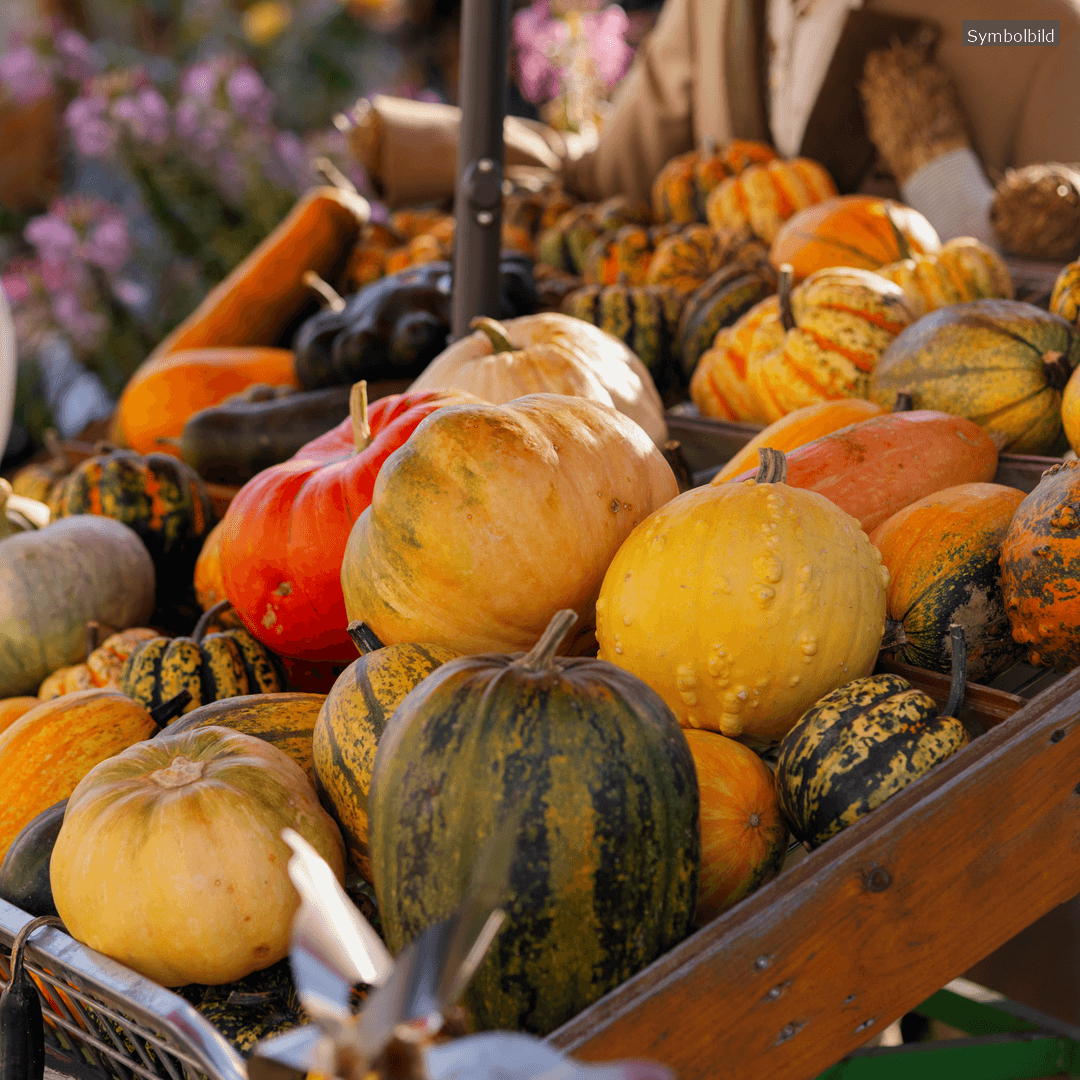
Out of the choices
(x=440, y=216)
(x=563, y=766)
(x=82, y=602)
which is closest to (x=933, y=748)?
(x=563, y=766)

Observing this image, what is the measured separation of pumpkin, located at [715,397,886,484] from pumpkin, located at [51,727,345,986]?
0.84 metres

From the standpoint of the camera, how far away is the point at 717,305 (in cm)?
230

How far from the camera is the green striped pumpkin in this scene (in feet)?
3.02

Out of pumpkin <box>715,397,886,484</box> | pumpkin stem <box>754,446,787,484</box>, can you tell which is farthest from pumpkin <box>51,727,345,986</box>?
pumpkin <box>715,397,886,484</box>

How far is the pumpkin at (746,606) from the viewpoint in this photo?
985 mm

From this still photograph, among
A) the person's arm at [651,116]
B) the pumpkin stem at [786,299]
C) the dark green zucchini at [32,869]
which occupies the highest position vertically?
the person's arm at [651,116]

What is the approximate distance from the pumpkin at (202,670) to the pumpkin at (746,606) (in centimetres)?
65

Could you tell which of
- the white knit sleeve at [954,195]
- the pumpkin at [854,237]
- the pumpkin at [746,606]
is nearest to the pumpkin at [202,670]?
the pumpkin at [746,606]

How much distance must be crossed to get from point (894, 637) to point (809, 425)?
0.50 meters

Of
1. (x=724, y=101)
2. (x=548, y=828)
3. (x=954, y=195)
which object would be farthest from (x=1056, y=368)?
(x=724, y=101)

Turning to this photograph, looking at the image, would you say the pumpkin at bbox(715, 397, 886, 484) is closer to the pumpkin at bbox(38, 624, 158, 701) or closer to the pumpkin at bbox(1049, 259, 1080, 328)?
the pumpkin at bbox(1049, 259, 1080, 328)

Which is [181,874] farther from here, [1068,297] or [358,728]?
[1068,297]

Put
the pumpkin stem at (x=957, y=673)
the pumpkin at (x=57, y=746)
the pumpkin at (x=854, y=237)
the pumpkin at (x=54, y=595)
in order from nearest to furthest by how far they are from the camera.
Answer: the pumpkin stem at (x=957, y=673), the pumpkin at (x=57, y=746), the pumpkin at (x=54, y=595), the pumpkin at (x=854, y=237)

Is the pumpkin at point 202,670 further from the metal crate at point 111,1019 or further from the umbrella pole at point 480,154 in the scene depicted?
the umbrella pole at point 480,154
